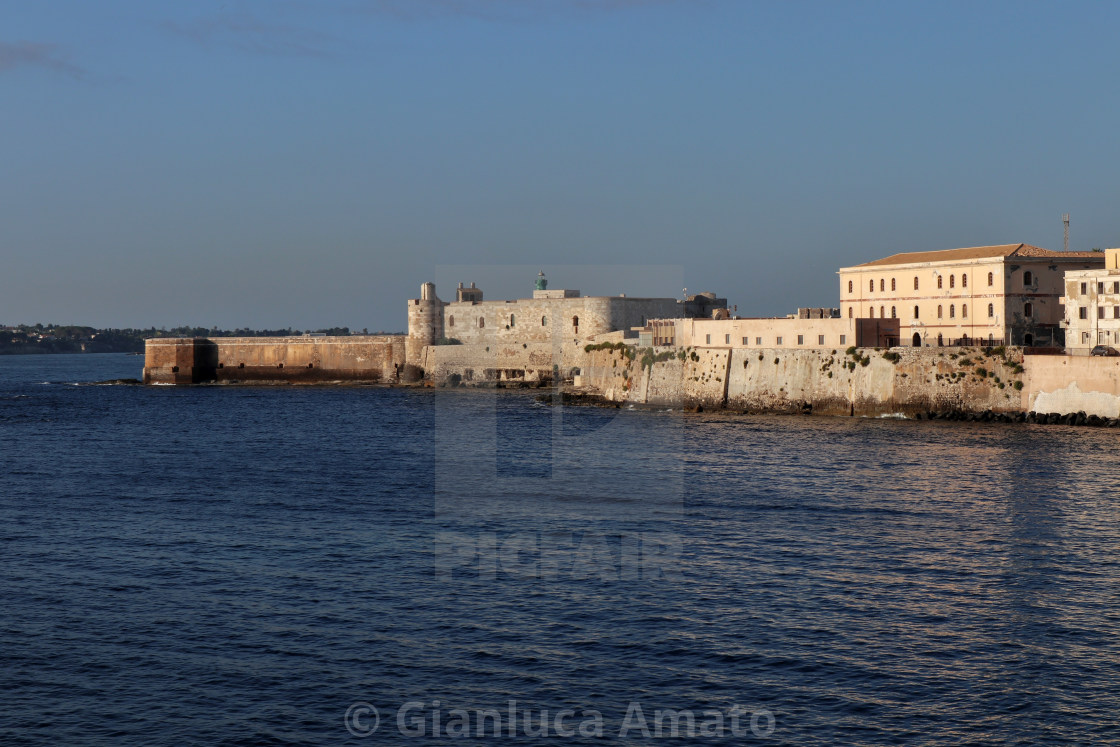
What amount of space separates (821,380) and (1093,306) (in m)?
12.2

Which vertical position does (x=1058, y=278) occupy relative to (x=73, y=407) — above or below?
above

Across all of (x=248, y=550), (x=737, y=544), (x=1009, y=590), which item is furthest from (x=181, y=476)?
(x=1009, y=590)

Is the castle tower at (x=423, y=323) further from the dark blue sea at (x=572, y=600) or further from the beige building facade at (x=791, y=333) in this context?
the dark blue sea at (x=572, y=600)

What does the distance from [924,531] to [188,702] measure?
16049mm

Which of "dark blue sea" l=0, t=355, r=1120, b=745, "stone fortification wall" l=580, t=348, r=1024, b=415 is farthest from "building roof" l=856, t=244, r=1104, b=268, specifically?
"dark blue sea" l=0, t=355, r=1120, b=745

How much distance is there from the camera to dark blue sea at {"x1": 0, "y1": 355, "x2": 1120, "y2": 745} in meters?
13.7

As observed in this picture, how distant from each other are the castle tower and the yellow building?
34977 mm

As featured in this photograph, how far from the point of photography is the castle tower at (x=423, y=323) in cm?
8175

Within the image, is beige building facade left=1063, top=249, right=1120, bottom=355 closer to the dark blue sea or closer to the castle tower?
the dark blue sea

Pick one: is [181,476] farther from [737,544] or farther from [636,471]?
[737,544]

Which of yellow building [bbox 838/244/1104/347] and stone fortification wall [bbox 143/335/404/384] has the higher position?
yellow building [bbox 838/244/1104/347]

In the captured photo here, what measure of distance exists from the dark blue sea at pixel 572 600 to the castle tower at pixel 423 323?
148ft

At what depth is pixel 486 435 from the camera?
153ft

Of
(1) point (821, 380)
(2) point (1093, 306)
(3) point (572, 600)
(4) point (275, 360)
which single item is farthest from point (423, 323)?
(3) point (572, 600)
